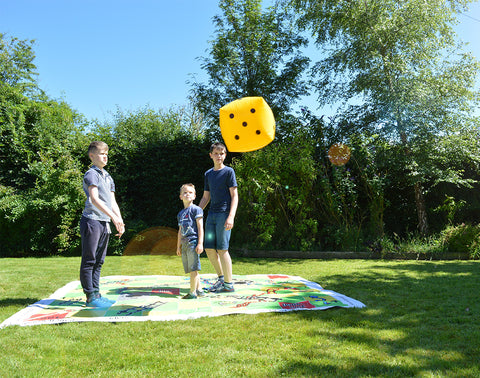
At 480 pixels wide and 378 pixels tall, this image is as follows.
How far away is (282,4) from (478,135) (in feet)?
22.6

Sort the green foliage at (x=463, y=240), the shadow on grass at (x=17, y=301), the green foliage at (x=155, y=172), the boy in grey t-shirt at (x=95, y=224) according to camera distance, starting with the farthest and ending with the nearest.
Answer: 1. the green foliage at (x=155, y=172)
2. the green foliage at (x=463, y=240)
3. the shadow on grass at (x=17, y=301)
4. the boy in grey t-shirt at (x=95, y=224)

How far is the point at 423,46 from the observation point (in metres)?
9.81

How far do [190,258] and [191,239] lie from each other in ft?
0.68

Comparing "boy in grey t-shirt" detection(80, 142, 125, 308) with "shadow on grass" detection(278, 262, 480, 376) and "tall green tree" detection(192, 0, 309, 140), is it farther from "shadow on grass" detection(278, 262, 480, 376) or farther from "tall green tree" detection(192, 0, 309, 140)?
"tall green tree" detection(192, 0, 309, 140)

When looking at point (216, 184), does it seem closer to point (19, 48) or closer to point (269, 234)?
point (269, 234)

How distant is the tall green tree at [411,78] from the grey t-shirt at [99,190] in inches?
290

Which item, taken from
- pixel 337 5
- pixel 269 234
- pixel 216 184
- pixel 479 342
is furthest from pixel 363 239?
pixel 337 5

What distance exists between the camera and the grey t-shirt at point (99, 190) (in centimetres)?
351

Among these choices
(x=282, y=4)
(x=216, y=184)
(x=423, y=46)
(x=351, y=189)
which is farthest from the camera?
(x=282, y=4)

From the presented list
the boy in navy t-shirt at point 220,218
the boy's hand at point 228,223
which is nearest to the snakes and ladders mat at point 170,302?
the boy in navy t-shirt at point 220,218

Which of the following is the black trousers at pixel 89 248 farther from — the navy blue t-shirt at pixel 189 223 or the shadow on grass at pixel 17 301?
the navy blue t-shirt at pixel 189 223

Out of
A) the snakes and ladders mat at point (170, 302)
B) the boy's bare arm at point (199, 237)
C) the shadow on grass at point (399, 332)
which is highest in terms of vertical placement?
the boy's bare arm at point (199, 237)

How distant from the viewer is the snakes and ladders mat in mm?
3129

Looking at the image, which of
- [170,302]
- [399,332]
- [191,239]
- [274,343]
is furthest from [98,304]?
[399,332]
